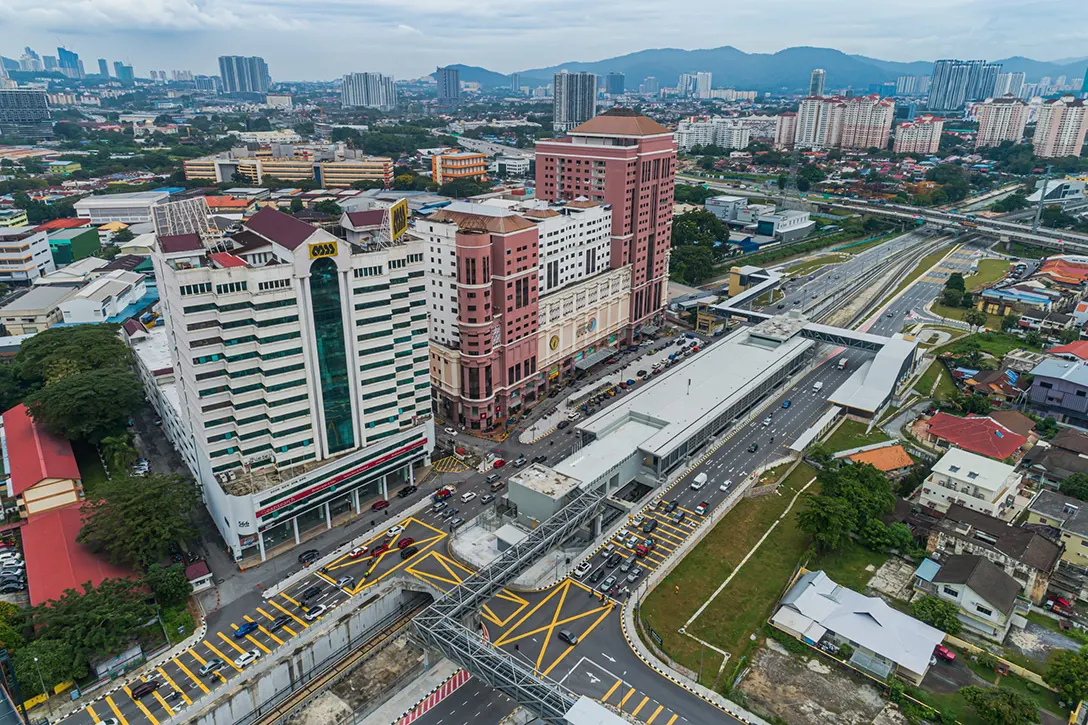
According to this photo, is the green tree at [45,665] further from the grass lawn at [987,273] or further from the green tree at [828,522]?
the grass lawn at [987,273]

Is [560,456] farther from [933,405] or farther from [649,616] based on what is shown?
[933,405]

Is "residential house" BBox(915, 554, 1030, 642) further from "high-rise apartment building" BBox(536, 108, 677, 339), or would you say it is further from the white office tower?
"high-rise apartment building" BBox(536, 108, 677, 339)

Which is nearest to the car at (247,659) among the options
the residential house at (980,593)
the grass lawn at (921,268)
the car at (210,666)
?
the car at (210,666)

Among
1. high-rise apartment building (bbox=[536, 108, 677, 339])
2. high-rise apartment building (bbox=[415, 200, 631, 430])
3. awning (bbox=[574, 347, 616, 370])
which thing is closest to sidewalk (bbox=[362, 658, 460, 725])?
high-rise apartment building (bbox=[415, 200, 631, 430])

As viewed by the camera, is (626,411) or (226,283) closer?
(226,283)

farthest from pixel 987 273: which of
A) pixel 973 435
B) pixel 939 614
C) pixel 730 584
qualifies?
pixel 730 584

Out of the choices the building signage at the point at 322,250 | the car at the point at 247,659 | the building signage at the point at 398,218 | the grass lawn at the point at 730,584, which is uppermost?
the building signage at the point at 398,218

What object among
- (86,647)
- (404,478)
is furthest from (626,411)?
(86,647)
